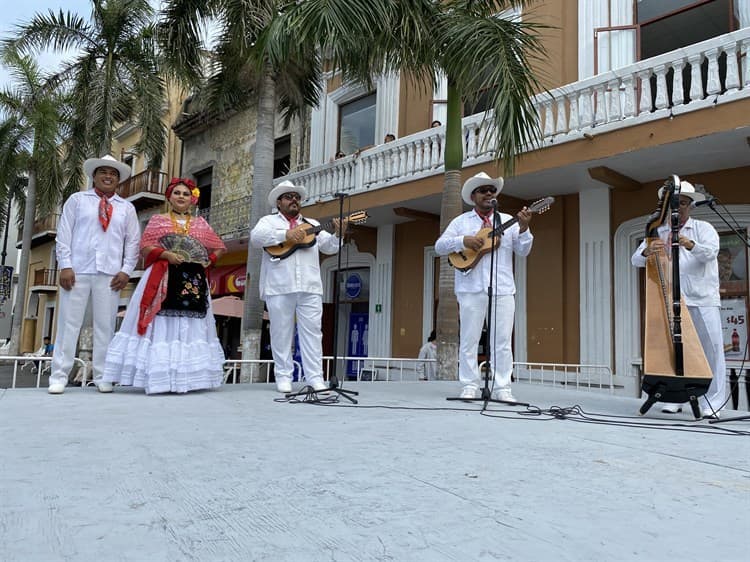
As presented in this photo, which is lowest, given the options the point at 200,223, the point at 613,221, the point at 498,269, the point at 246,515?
the point at 246,515

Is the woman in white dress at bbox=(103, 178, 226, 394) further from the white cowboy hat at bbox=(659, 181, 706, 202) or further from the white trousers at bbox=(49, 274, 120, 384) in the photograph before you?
the white cowboy hat at bbox=(659, 181, 706, 202)

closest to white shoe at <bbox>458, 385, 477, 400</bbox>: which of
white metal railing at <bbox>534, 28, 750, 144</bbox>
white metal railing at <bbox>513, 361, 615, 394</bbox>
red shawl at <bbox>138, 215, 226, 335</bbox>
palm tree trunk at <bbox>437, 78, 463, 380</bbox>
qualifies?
red shawl at <bbox>138, 215, 226, 335</bbox>

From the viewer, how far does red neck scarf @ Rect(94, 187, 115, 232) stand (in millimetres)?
5184

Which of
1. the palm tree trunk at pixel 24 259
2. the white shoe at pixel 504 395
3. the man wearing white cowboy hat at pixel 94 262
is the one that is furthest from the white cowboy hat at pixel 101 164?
the palm tree trunk at pixel 24 259

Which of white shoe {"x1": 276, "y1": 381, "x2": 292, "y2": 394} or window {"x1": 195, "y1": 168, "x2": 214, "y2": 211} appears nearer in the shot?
white shoe {"x1": 276, "y1": 381, "x2": 292, "y2": 394}

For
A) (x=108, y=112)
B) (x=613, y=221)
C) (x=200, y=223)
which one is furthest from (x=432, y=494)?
(x=108, y=112)

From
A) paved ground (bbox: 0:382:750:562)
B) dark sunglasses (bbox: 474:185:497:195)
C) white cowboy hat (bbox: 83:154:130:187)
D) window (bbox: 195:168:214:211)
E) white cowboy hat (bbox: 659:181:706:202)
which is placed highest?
window (bbox: 195:168:214:211)

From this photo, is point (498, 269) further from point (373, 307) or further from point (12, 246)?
point (12, 246)

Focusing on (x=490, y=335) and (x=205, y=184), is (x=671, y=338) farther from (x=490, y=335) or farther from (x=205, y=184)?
(x=205, y=184)

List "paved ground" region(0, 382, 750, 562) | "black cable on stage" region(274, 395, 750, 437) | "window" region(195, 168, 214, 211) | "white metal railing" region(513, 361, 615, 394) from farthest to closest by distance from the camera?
"window" region(195, 168, 214, 211) < "white metal railing" region(513, 361, 615, 394) < "black cable on stage" region(274, 395, 750, 437) < "paved ground" region(0, 382, 750, 562)

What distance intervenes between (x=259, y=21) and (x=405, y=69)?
117 inches

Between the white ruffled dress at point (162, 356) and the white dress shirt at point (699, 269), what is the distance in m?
3.84

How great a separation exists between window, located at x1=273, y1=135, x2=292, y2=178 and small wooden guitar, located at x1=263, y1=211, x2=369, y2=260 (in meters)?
13.0

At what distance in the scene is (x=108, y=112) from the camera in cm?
1376
